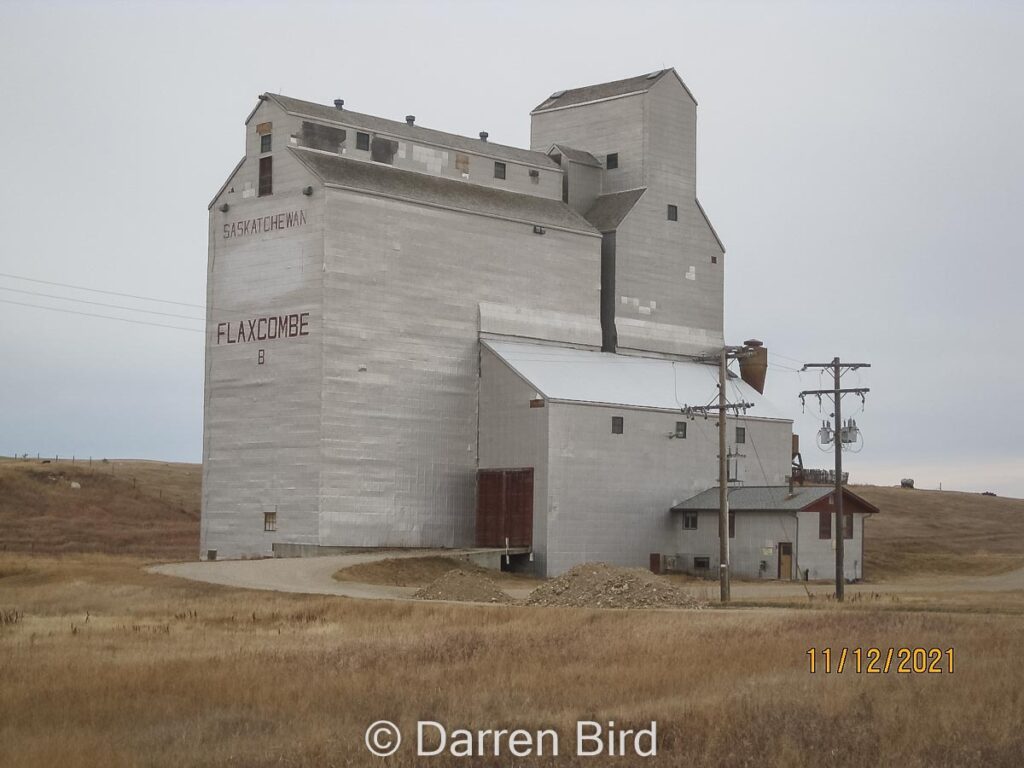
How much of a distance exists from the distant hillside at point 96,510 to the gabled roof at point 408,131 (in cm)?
2542

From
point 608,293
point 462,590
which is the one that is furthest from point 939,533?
point 462,590

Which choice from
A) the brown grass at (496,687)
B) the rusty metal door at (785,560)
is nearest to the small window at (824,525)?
the rusty metal door at (785,560)

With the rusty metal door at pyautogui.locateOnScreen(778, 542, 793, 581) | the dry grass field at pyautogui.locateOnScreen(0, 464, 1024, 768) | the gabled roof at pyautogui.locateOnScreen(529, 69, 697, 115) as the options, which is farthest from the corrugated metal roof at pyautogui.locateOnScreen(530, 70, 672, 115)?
the dry grass field at pyautogui.locateOnScreen(0, 464, 1024, 768)

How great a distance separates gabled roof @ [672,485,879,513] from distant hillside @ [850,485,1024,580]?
6.74 m

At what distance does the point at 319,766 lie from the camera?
1756 centimetres

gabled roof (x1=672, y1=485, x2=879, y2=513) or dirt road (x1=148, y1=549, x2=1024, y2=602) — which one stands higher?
gabled roof (x1=672, y1=485, x2=879, y2=513)

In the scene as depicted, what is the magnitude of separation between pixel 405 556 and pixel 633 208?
2406 cm

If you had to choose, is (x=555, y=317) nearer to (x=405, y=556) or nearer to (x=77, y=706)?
(x=405, y=556)

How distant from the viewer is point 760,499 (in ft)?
212

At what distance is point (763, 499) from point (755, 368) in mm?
12569

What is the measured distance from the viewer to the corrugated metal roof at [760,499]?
2493 inches

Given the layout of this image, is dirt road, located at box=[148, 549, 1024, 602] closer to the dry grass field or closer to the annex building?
the annex building

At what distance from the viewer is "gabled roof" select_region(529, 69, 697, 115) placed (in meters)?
73.2

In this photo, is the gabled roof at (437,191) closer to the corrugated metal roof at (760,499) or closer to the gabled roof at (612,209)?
the gabled roof at (612,209)
